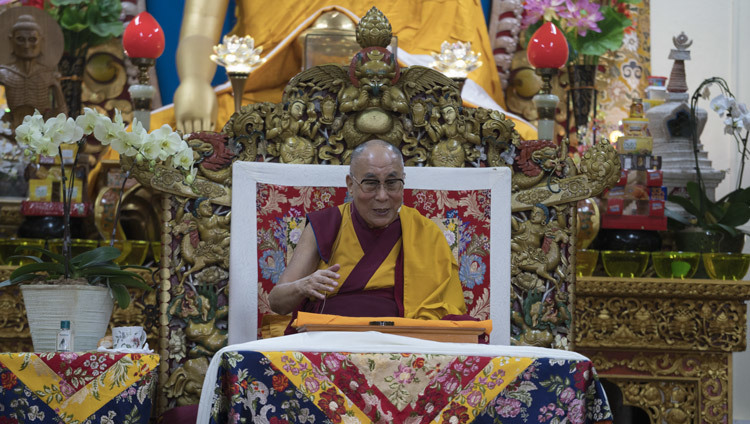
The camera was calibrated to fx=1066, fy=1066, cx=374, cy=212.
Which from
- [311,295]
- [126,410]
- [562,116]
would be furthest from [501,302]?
[562,116]

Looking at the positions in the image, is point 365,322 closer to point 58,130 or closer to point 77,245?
point 58,130

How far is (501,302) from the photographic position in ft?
9.95

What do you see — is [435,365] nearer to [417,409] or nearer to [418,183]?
[417,409]

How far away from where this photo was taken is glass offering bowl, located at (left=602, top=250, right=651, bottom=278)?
3.53 metres

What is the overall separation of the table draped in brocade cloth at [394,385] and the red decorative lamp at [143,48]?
1.40 m

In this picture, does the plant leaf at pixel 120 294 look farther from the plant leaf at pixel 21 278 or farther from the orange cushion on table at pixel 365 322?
the orange cushion on table at pixel 365 322

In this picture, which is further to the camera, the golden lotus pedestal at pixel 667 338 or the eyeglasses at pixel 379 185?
the golden lotus pedestal at pixel 667 338

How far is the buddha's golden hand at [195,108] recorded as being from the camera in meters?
4.12

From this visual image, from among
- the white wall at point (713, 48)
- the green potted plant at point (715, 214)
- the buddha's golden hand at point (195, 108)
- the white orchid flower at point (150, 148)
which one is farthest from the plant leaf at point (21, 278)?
the white wall at point (713, 48)

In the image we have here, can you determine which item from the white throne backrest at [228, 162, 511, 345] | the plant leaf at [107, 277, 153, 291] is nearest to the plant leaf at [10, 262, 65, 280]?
the plant leaf at [107, 277, 153, 291]

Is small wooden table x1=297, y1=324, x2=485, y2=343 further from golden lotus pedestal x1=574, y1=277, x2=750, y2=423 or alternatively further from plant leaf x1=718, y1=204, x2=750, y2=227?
plant leaf x1=718, y1=204, x2=750, y2=227

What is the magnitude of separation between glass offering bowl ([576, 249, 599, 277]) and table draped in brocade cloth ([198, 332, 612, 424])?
1.41 m

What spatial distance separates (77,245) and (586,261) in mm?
1706

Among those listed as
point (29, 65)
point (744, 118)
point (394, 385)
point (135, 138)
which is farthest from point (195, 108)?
point (394, 385)
